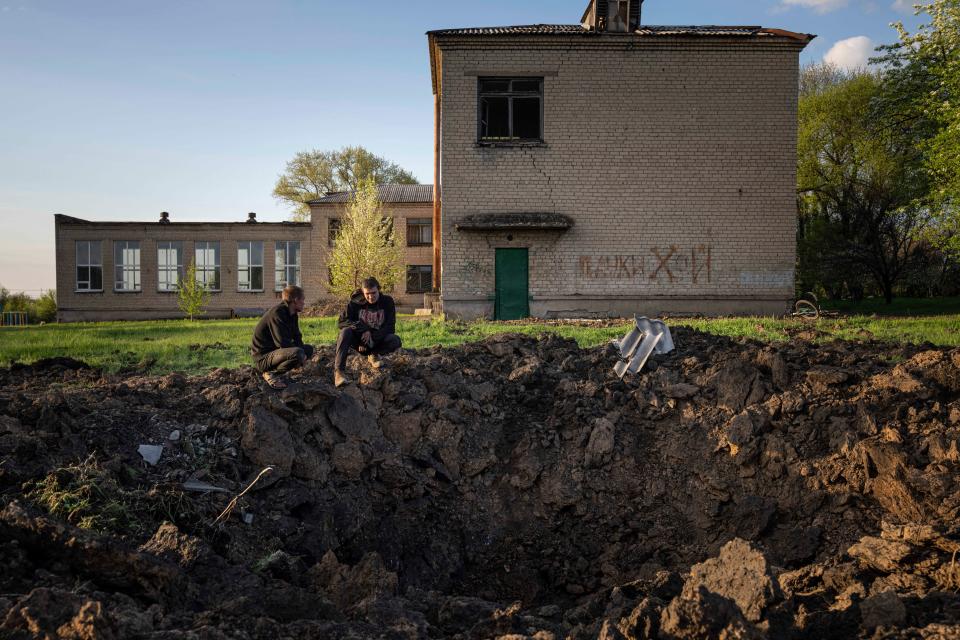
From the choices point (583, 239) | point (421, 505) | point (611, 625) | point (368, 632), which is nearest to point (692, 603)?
point (611, 625)

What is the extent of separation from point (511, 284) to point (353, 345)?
10853 mm

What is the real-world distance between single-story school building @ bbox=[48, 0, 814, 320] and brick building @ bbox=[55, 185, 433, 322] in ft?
61.6

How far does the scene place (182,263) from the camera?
126 feet

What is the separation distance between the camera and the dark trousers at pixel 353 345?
9.05 m

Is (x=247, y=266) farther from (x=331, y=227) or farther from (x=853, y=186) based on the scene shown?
(x=853, y=186)

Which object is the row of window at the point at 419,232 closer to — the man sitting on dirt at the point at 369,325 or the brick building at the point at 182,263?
the brick building at the point at 182,263

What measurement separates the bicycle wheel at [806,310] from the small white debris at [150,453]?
1494 cm

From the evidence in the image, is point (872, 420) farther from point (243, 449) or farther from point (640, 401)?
point (243, 449)

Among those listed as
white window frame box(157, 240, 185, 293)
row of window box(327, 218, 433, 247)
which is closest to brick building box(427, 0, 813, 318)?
row of window box(327, 218, 433, 247)

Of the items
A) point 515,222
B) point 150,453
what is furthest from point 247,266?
point 150,453

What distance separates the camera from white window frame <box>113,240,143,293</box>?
3841cm

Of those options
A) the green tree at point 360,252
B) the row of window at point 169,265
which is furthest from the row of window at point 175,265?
the green tree at point 360,252

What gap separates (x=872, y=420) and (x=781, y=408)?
91 cm

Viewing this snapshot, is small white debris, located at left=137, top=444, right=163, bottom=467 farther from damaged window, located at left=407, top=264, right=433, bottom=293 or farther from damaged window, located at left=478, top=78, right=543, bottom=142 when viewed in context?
damaged window, located at left=407, top=264, right=433, bottom=293
